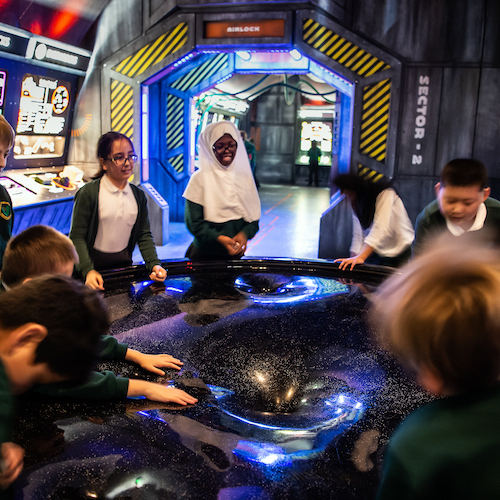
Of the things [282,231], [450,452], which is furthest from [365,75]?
[450,452]

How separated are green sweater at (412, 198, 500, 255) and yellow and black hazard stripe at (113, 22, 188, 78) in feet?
13.7

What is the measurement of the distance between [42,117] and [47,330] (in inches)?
207

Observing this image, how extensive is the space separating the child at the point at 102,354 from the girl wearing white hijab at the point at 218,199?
125cm

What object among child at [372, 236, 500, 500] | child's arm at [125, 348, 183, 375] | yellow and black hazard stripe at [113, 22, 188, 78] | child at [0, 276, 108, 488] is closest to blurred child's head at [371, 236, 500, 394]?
child at [372, 236, 500, 500]

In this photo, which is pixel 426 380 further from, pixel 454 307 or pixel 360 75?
pixel 360 75

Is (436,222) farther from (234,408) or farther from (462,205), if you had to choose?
(234,408)

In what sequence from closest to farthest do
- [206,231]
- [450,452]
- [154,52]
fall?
[450,452] < [206,231] < [154,52]

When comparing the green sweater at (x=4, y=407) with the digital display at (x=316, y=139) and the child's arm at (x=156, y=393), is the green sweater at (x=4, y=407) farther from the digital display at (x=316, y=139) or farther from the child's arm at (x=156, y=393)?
the digital display at (x=316, y=139)

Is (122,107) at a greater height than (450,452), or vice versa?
(122,107)

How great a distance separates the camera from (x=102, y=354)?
1476 mm

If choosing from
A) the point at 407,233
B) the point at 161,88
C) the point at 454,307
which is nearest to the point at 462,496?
the point at 454,307

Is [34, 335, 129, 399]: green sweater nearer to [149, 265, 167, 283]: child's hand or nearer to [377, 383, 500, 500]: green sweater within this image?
[377, 383, 500, 500]: green sweater

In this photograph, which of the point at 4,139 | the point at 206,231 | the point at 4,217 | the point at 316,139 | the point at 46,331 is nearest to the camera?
the point at 46,331

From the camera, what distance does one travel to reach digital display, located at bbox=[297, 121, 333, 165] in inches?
562
